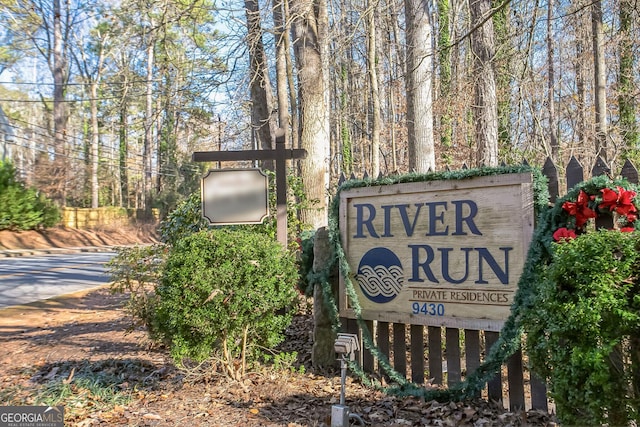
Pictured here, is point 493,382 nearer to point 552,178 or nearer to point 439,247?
point 439,247

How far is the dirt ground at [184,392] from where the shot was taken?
11.5 feet

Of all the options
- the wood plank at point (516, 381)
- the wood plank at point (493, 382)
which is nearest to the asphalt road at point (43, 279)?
the wood plank at point (493, 382)

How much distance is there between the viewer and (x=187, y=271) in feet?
12.8

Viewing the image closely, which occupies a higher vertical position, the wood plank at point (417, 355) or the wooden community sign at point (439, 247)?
the wooden community sign at point (439, 247)

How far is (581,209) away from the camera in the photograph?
312 centimetres

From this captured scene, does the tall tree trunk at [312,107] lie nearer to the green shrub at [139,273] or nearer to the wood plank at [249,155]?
the wood plank at [249,155]

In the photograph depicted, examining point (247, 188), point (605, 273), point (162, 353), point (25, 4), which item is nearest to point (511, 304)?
point (605, 273)

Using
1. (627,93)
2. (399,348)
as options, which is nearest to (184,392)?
(399,348)

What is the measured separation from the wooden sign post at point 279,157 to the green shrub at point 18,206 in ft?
75.7

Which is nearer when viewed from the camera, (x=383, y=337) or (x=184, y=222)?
(x=383, y=337)

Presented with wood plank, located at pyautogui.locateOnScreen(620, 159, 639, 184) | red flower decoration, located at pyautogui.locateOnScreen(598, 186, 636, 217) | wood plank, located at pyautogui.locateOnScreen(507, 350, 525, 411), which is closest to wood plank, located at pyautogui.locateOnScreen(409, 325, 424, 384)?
wood plank, located at pyautogui.locateOnScreen(507, 350, 525, 411)

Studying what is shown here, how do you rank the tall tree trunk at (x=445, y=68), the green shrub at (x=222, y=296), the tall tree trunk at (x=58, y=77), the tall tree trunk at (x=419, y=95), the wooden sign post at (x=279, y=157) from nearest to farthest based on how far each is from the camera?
the green shrub at (x=222, y=296)
the wooden sign post at (x=279, y=157)
the tall tree trunk at (x=419, y=95)
the tall tree trunk at (x=445, y=68)
the tall tree trunk at (x=58, y=77)

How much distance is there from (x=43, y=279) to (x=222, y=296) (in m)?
11.1

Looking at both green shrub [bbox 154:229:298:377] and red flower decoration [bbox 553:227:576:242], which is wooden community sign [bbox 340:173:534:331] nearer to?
red flower decoration [bbox 553:227:576:242]
